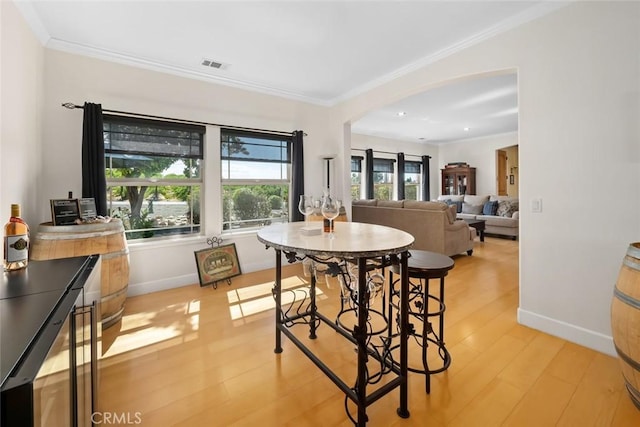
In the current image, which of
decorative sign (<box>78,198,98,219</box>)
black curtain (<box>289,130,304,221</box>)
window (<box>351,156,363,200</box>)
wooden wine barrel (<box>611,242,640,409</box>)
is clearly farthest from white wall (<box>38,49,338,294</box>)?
wooden wine barrel (<box>611,242,640,409</box>)

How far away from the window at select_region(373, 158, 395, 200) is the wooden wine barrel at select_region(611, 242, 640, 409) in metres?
5.61

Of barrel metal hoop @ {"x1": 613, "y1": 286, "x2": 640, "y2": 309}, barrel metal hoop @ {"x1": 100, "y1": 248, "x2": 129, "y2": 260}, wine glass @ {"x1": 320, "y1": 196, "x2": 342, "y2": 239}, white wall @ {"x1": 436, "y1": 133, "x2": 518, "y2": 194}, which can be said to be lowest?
barrel metal hoop @ {"x1": 613, "y1": 286, "x2": 640, "y2": 309}

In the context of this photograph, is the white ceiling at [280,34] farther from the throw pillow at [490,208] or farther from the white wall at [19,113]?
the throw pillow at [490,208]

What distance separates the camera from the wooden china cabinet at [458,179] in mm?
7727

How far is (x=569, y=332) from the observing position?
212 centimetres

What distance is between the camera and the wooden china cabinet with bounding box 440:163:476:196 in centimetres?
773

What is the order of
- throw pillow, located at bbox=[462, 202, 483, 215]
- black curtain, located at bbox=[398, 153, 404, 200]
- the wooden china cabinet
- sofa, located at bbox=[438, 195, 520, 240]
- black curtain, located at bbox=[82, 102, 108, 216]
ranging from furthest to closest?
the wooden china cabinet
black curtain, located at bbox=[398, 153, 404, 200]
throw pillow, located at bbox=[462, 202, 483, 215]
sofa, located at bbox=[438, 195, 520, 240]
black curtain, located at bbox=[82, 102, 108, 216]

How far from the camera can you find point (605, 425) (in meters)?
1.38

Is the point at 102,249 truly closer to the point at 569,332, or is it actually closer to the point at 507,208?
the point at 569,332

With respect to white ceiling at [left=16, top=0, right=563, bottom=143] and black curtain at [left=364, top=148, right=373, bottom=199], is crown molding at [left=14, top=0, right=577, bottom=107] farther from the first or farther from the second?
black curtain at [left=364, top=148, right=373, bottom=199]

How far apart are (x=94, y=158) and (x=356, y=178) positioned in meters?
5.18

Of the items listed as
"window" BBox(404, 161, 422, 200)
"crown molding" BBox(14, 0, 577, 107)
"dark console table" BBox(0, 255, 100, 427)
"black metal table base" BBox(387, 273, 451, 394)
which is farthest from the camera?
"window" BBox(404, 161, 422, 200)

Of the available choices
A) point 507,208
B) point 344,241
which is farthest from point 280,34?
point 507,208

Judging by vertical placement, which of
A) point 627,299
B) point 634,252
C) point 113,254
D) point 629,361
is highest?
point 634,252
